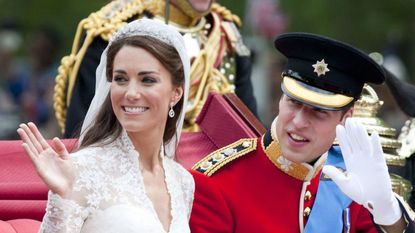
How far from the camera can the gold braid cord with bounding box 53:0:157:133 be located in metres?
8.23

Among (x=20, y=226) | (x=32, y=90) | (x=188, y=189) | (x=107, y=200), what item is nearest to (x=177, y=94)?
(x=188, y=189)

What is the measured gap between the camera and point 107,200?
19.3 feet

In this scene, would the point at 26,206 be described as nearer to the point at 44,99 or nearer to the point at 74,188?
the point at 74,188

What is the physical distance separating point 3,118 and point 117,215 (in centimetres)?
778

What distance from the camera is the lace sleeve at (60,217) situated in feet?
18.8

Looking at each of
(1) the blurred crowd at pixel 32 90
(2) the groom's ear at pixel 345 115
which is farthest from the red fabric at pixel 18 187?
(1) the blurred crowd at pixel 32 90

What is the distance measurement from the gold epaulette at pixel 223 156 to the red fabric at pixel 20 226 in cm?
68

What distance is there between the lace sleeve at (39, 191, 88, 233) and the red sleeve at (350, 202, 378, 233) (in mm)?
1386

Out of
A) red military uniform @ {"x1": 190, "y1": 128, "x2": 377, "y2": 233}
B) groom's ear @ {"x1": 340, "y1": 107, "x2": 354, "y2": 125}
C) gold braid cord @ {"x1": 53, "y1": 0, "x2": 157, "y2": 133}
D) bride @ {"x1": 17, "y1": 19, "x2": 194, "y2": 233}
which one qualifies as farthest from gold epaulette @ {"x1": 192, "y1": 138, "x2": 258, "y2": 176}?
gold braid cord @ {"x1": 53, "y1": 0, "x2": 157, "y2": 133}

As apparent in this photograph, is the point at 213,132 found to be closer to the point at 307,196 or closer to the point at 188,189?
the point at 307,196

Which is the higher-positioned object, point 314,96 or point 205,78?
point 314,96

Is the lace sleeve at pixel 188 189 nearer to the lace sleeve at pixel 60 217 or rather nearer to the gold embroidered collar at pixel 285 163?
the gold embroidered collar at pixel 285 163

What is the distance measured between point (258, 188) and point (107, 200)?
93 centimetres

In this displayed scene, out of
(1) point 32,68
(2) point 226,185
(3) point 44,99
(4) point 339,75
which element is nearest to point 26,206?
(2) point 226,185
